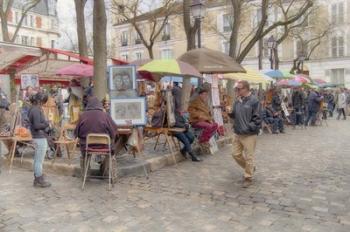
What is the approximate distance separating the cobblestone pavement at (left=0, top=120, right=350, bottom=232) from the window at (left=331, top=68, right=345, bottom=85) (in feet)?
120

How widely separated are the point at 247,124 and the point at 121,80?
2.61 m

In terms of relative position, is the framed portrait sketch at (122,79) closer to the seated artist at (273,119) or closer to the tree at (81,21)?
the tree at (81,21)

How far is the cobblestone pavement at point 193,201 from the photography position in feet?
17.5

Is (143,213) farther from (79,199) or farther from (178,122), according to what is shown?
(178,122)

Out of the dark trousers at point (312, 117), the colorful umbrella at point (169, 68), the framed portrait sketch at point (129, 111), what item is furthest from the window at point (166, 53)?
the framed portrait sketch at point (129, 111)

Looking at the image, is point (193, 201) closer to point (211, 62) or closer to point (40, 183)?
point (40, 183)

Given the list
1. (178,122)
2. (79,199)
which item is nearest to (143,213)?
(79,199)

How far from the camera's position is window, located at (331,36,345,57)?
42719 mm

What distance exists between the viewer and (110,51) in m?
53.3

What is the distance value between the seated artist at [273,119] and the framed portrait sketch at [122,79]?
8229mm

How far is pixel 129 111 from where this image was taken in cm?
822

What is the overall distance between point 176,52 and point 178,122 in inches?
1650

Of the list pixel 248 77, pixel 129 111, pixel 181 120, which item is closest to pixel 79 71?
pixel 181 120

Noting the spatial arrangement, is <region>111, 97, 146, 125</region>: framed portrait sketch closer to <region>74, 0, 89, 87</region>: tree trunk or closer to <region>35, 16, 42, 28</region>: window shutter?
<region>74, 0, 89, 87</region>: tree trunk
